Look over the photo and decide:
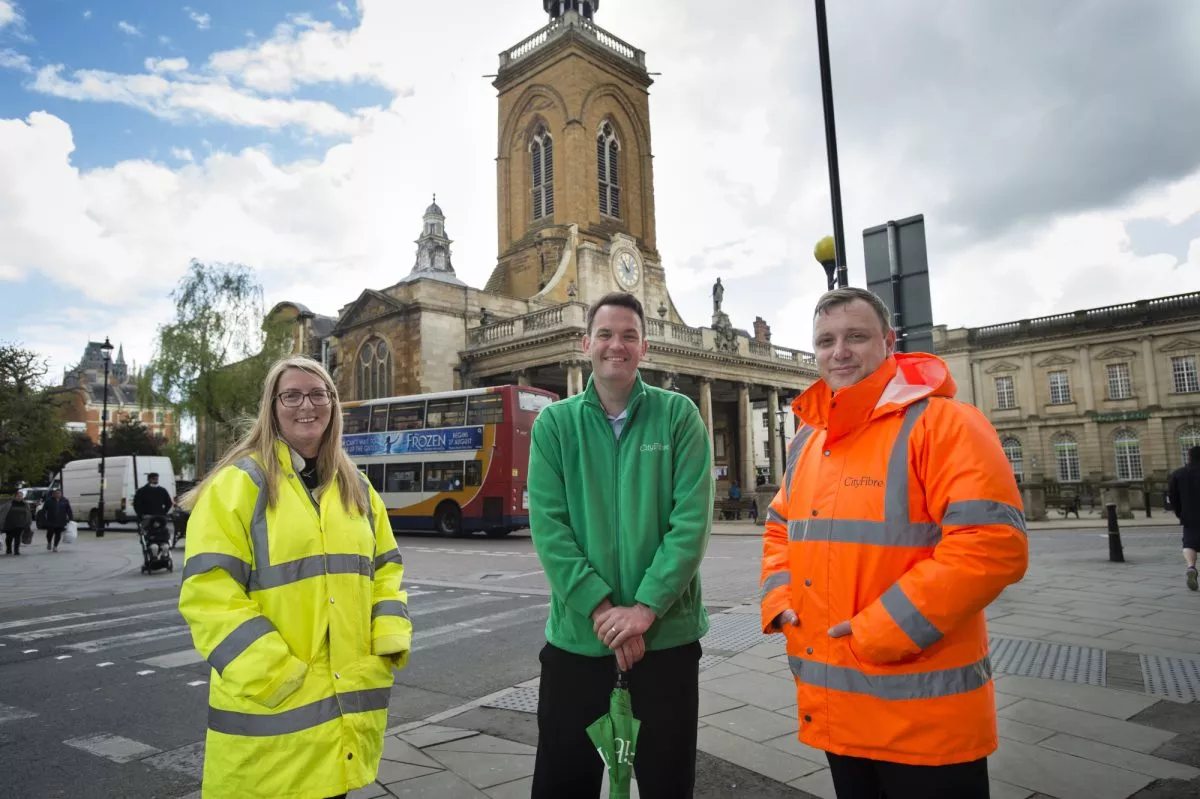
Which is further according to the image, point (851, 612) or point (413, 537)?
point (413, 537)

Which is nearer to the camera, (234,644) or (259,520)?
(234,644)

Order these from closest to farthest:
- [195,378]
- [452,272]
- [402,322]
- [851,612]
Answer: [851,612] → [402,322] → [195,378] → [452,272]

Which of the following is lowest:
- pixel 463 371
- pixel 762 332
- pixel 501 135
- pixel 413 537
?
pixel 413 537

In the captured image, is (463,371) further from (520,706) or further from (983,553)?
(983,553)

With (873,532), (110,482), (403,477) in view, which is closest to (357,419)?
(403,477)

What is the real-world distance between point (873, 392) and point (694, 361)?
31.3 metres

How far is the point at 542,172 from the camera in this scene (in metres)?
38.9

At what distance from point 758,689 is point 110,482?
3256cm

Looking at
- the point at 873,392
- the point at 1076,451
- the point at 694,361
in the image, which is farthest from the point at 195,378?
the point at 1076,451

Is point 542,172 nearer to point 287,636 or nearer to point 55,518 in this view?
point 55,518

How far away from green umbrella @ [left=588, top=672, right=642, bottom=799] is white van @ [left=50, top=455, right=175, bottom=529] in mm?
29986

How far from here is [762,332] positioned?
189 ft

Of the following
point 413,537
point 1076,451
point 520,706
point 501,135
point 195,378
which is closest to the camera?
point 520,706

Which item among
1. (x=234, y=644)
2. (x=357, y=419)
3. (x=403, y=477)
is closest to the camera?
(x=234, y=644)
